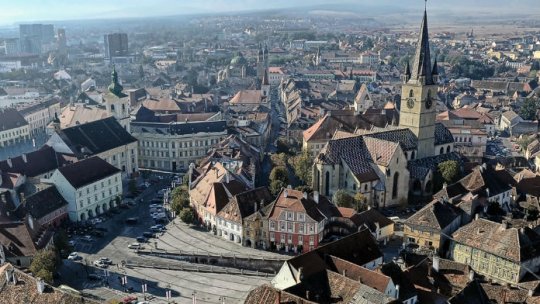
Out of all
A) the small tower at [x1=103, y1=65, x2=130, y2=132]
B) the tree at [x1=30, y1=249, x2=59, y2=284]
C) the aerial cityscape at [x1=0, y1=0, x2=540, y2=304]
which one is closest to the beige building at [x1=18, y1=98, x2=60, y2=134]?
the aerial cityscape at [x1=0, y1=0, x2=540, y2=304]

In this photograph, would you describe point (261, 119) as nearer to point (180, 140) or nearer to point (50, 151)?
point (180, 140)

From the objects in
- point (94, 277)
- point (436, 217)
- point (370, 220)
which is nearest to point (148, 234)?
point (94, 277)

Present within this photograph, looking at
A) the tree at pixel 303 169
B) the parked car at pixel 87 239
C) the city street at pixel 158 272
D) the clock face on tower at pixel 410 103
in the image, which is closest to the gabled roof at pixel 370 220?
the city street at pixel 158 272

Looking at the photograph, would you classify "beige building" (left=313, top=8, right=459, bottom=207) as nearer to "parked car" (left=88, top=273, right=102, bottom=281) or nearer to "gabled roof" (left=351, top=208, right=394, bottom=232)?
"gabled roof" (left=351, top=208, right=394, bottom=232)

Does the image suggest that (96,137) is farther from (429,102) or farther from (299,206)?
(429,102)

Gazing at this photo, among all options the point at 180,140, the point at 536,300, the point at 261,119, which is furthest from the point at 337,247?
the point at 261,119

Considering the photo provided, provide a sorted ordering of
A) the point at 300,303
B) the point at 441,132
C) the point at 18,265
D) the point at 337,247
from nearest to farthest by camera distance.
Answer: the point at 300,303, the point at 337,247, the point at 18,265, the point at 441,132
